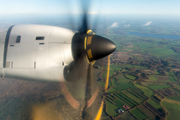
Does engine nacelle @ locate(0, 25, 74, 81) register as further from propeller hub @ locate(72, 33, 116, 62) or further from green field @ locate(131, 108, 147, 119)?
green field @ locate(131, 108, 147, 119)

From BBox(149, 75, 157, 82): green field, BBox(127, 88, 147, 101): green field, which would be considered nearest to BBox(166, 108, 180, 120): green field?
BBox(127, 88, 147, 101): green field

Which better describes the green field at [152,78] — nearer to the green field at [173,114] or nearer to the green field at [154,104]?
the green field at [154,104]

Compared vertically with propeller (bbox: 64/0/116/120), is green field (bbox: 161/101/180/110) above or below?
below

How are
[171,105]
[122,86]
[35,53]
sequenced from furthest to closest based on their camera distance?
1. [122,86]
2. [171,105]
3. [35,53]

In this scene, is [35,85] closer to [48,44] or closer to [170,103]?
[48,44]

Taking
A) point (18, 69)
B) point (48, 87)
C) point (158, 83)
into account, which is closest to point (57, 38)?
point (18, 69)

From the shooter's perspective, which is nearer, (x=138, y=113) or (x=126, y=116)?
(x=126, y=116)

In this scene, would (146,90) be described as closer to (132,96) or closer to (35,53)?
(132,96)

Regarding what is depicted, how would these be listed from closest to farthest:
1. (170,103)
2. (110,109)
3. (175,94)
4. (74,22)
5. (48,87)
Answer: (74,22) < (48,87) < (110,109) < (170,103) < (175,94)

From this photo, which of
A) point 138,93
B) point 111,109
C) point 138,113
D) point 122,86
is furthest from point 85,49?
point 122,86
